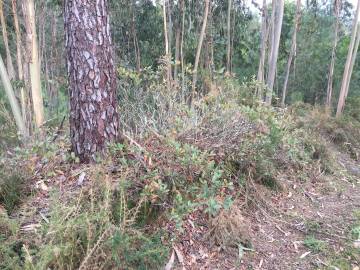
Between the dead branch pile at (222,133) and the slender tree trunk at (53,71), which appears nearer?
the dead branch pile at (222,133)

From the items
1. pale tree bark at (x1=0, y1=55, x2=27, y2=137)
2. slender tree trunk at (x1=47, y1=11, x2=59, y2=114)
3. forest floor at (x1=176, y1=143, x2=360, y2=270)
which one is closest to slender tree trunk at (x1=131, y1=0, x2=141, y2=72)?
slender tree trunk at (x1=47, y1=11, x2=59, y2=114)

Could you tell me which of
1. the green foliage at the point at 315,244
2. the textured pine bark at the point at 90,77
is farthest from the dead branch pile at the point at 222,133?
the green foliage at the point at 315,244

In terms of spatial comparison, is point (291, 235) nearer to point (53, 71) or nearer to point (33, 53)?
point (33, 53)

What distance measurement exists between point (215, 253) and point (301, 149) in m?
2.81

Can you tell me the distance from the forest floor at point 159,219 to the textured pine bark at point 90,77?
7.9 inches

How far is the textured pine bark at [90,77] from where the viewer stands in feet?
8.56

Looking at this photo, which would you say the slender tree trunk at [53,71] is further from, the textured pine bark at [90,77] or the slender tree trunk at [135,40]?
the textured pine bark at [90,77]

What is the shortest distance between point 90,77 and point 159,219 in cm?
124

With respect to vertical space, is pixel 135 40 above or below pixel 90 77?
above

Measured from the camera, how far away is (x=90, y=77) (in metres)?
2.66

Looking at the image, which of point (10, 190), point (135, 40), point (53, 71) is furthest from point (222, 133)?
point (53, 71)

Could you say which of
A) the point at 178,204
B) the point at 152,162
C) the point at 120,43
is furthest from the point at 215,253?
the point at 120,43

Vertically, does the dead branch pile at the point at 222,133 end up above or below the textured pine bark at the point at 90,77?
below

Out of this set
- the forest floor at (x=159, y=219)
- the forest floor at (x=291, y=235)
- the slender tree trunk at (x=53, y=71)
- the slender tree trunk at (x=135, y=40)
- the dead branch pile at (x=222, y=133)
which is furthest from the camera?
the slender tree trunk at (x=53, y=71)
